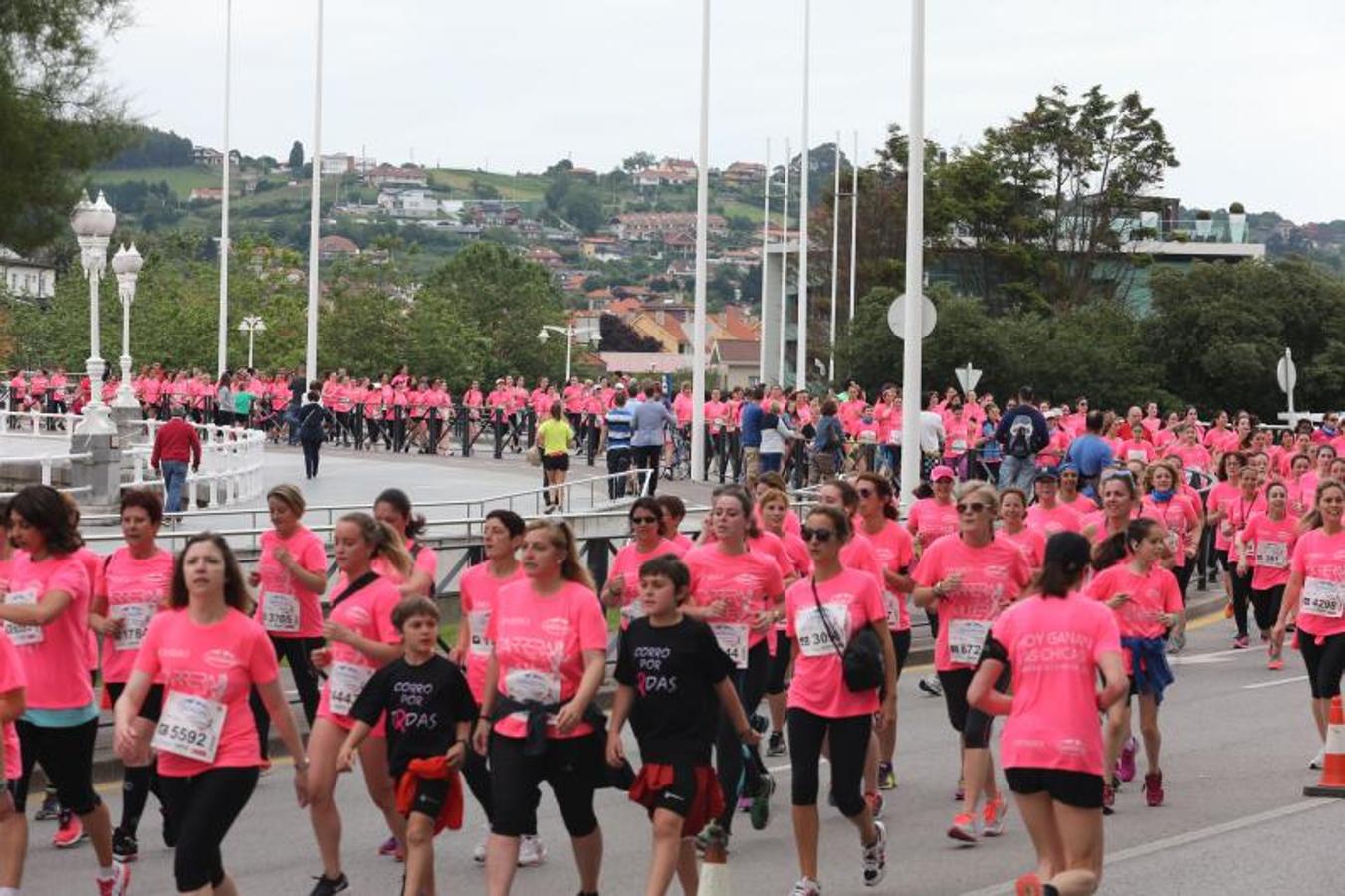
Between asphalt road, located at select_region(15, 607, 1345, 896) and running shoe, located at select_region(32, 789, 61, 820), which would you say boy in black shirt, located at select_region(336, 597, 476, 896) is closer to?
asphalt road, located at select_region(15, 607, 1345, 896)

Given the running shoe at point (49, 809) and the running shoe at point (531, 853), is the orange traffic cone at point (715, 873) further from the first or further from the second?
the running shoe at point (49, 809)

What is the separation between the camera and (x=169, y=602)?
9344 millimetres

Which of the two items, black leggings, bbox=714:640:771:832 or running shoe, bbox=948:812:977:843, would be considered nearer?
black leggings, bbox=714:640:771:832

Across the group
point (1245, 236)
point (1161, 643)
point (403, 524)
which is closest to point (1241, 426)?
point (1161, 643)

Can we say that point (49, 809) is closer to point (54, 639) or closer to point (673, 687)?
point (54, 639)

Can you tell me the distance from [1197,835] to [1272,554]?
790 centimetres

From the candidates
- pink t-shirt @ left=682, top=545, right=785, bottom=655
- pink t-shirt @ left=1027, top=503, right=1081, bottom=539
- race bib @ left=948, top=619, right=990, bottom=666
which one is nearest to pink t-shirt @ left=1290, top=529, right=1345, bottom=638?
pink t-shirt @ left=1027, top=503, right=1081, bottom=539

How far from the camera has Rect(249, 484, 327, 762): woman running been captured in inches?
500

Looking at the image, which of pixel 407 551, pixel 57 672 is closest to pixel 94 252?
pixel 407 551

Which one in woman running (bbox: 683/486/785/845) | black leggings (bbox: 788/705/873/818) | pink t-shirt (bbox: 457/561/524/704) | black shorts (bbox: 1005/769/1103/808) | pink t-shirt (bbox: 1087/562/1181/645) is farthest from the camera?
pink t-shirt (bbox: 1087/562/1181/645)

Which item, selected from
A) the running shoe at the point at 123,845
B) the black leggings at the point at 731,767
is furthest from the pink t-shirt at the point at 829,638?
the running shoe at the point at 123,845

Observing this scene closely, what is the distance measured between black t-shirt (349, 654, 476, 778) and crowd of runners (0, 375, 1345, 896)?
1 cm

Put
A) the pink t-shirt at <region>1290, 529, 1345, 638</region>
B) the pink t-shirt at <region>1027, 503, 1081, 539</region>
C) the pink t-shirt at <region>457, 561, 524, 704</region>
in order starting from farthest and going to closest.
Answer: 1. the pink t-shirt at <region>1027, 503, 1081, 539</region>
2. the pink t-shirt at <region>1290, 529, 1345, 638</region>
3. the pink t-shirt at <region>457, 561, 524, 704</region>

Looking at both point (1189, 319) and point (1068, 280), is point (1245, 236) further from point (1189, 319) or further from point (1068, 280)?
point (1189, 319)
